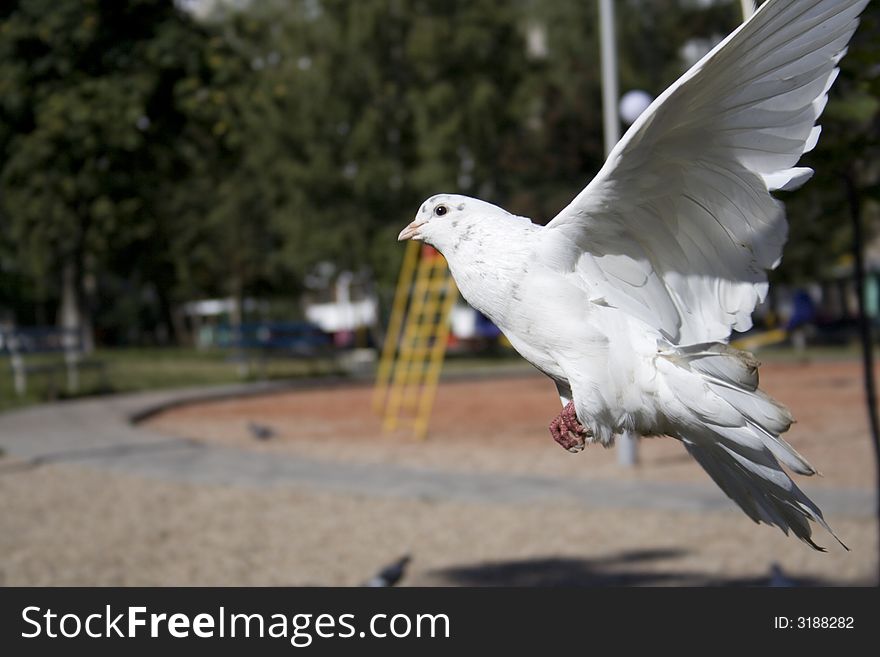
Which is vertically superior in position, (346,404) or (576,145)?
(576,145)

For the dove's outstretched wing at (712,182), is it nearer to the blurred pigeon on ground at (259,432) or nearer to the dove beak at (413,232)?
the dove beak at (413,232)

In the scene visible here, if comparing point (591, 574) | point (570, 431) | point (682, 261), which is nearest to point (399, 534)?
point (591, 574)

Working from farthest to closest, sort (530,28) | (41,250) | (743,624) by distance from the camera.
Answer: (530,28), (41,250), (743,624)

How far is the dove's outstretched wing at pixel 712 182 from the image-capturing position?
2.15 m

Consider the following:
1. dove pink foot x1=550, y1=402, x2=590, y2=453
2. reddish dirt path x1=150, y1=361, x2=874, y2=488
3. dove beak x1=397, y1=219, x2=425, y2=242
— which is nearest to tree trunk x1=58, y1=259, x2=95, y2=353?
reddish dirt path x1=150, y1=361, x2=874, y2=488

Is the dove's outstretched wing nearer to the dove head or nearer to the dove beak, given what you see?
the dove head

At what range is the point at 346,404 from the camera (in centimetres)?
1692

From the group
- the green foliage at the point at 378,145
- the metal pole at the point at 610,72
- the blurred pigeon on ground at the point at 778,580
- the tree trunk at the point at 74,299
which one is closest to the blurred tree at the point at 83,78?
→ the metal pole at the point at 610,72

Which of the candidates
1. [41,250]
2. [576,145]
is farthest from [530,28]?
[41,250]

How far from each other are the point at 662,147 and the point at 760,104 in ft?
0.78

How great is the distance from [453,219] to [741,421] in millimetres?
871

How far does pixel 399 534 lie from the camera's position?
6969mm

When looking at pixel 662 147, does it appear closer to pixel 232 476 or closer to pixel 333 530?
pixel 333 530

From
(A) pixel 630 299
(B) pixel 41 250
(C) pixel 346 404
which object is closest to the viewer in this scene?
(A) pixel 630 299
